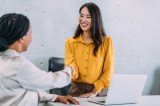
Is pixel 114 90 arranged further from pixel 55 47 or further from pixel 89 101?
pixel 55 47

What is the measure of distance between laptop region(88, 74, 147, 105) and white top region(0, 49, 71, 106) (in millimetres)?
415

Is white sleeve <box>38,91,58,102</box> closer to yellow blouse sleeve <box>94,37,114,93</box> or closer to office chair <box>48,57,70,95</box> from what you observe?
yellow blouse sleeve <box>94,37,114,93</box>

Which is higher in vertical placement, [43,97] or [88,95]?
[43,97]

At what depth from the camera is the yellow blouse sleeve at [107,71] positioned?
2395 millimetres

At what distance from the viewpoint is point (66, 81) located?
69.8 inches

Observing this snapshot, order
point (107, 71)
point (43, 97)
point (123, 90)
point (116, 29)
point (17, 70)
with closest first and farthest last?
1. point (17, 70)
2. point (43, 97)
3. point (123, 90)
4. point (107, 71)
5. point (116, 29)

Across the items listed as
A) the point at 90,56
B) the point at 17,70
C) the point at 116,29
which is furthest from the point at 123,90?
the point at 116,29

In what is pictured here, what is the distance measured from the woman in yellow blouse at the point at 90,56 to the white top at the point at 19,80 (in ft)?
2.57

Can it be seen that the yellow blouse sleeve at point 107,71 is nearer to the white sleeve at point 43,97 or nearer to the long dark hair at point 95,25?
the long dark hair at point 95,25

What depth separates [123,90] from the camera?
6.32 feet

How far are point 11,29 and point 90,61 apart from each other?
106cm

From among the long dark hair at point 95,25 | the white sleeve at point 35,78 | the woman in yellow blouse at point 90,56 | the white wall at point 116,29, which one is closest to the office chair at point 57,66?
the white wall at point 116,29

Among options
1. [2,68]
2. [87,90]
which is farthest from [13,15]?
[87,90]

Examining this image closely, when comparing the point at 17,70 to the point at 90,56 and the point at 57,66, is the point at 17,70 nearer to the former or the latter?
the point at 90,56
